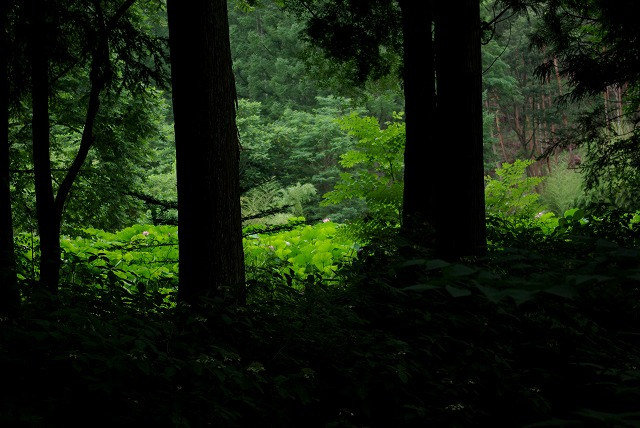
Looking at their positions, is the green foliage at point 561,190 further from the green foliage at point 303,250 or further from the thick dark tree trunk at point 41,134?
the thick dark tree trunk at point 41,134

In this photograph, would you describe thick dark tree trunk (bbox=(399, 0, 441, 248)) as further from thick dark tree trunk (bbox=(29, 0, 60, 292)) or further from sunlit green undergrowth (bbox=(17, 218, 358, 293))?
thick dark tree trunk (bbox=(29, 0, 60, 292))

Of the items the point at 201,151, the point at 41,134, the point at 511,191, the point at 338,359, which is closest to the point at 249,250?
the point at 511,191

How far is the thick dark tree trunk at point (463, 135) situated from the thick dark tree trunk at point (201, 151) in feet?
5.56

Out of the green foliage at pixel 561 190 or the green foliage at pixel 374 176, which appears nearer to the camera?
the green foliage at pixel 374 176

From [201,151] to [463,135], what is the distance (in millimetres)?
1926

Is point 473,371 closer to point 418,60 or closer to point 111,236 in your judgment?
point 418,60

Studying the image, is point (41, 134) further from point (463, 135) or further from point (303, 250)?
point (303, 250)

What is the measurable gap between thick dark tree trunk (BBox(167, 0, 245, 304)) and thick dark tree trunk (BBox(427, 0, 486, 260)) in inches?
66.7

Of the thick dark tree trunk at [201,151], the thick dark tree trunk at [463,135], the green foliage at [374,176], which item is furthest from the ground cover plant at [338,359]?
the green foliage at [374,176]

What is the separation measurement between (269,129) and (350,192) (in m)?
20.8

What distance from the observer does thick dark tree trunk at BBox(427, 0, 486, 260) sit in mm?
4188

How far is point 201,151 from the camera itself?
11.1ft

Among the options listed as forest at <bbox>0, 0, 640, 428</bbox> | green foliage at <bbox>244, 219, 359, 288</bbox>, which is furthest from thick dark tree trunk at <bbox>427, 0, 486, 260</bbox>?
green foliage at <bbox>244, 219, 359, 288</bbox>

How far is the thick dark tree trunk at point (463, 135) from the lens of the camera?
4.19m
